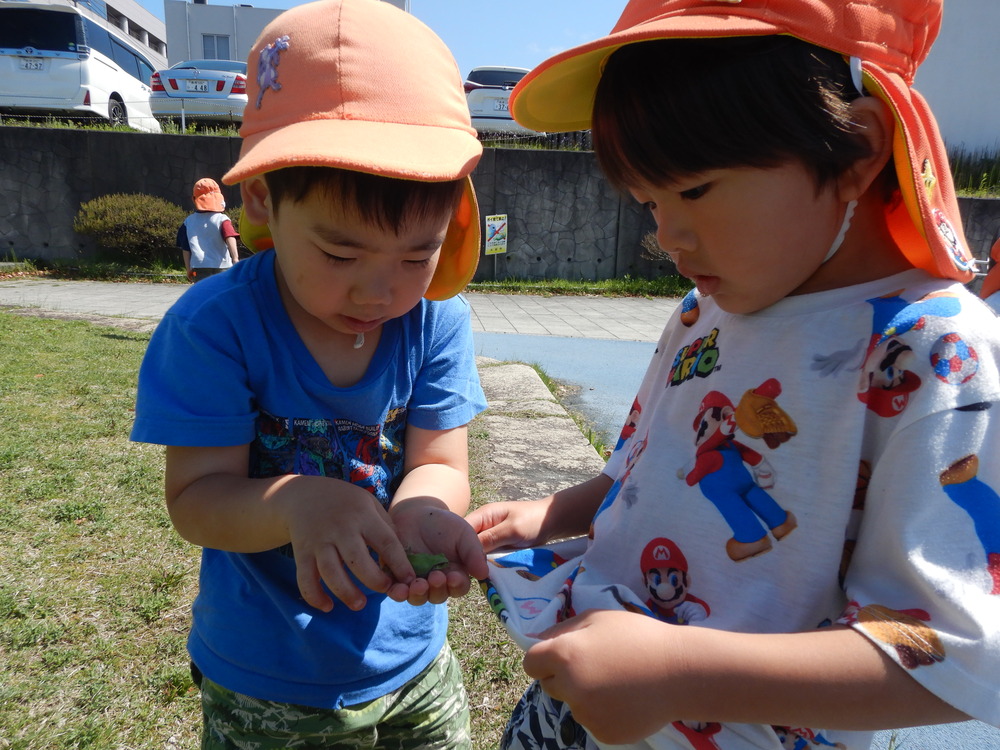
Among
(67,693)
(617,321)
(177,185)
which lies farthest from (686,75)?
(177,185)

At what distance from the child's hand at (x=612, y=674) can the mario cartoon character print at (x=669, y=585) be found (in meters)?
0.13

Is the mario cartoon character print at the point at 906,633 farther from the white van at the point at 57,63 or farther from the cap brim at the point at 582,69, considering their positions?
the white van at the point at 57,63

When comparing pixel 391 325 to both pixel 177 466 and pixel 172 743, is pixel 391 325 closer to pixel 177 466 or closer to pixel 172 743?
pixel 177 466

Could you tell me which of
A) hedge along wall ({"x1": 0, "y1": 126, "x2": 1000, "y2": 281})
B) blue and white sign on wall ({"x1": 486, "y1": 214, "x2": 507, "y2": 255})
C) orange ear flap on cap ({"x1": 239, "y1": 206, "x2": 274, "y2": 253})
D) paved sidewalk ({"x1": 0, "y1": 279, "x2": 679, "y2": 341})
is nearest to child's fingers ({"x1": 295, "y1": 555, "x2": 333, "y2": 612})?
orange ear flap on cap ({"x1": 239, "y1": 206, "x2": 274, "y2": 253})

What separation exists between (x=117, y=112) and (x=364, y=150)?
50.0ft

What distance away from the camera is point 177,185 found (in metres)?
12.8

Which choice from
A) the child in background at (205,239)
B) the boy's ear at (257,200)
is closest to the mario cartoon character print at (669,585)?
the boy's ear at (257,200)

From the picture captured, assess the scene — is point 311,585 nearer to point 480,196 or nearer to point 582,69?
point 582,69

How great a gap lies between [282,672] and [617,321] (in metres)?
8.39

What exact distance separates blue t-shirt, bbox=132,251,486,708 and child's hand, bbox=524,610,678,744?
0.57 meters

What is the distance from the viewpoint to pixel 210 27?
29406 millimetres

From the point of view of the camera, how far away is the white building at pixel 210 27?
2917 cm

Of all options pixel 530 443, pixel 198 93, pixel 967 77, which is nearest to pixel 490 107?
pixel 198 93

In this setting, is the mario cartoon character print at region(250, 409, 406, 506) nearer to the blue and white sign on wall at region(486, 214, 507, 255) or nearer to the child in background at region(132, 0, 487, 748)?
the child in background at region(132, 0, 487, 748)
